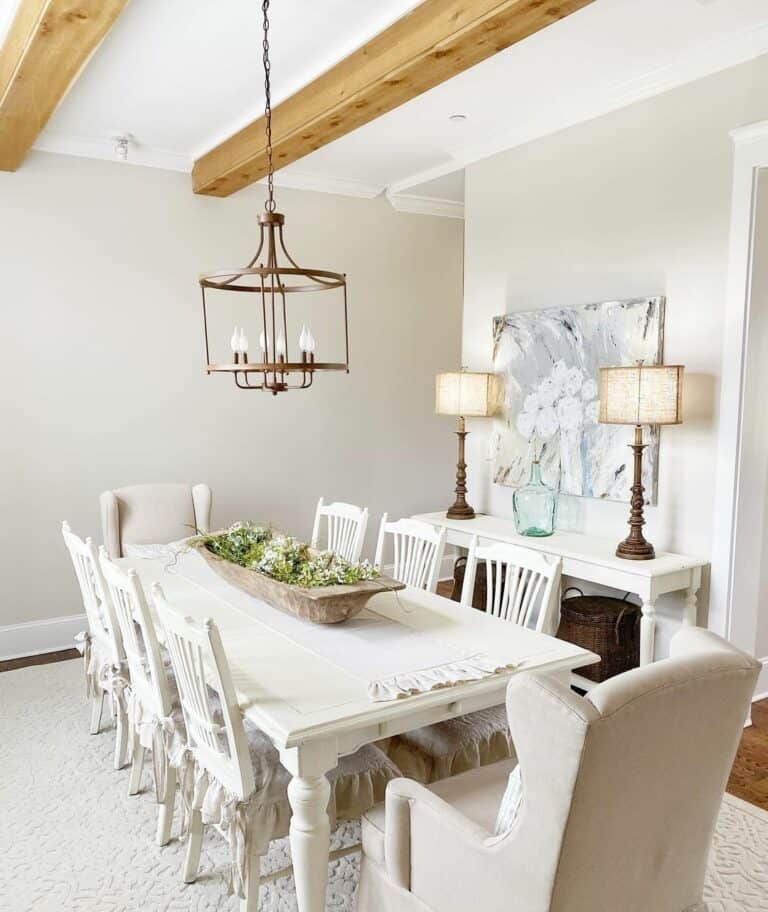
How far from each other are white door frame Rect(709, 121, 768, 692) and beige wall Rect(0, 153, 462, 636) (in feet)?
9.05

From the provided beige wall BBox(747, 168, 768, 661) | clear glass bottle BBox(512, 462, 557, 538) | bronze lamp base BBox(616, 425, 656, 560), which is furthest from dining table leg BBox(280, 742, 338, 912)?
beige wall BBox(747, 168, 768, 661)

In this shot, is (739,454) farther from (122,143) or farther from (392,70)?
(122,143)

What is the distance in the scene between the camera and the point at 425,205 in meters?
5.57

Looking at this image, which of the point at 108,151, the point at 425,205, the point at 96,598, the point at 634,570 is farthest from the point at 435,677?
the point at 425,205

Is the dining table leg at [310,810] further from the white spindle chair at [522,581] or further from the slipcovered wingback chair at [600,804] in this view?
the white spindle chair at [522,581]

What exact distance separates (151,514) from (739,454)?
2974mm

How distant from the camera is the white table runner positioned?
203 cm

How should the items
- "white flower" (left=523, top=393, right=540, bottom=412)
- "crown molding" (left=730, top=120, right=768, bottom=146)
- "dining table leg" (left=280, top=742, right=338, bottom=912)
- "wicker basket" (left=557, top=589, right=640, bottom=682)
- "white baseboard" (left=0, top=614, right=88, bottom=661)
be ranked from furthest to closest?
"white baseboard" (left=0, top=614, right=88, bottom=661), "white flower" (left=523, top=393, right=540, bottom=412), "wicker basket" (left=557, top=589, right=640, bottom=682), "crown molding" (left=730, top=120, right=768, bottom=146), "dining table leg" (left=280, top=742, right=338, bottom=912)

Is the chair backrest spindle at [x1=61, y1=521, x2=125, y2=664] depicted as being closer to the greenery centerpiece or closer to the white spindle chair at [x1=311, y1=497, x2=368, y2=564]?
the greenery centerpiece

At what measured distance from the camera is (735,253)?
3160 mm

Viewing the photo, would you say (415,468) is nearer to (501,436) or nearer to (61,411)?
(501,436)

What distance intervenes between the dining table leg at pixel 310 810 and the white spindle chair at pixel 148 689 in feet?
2.17

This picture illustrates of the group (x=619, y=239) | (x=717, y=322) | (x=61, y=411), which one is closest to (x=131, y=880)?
(x=61, y=411)

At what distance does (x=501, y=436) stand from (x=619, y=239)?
1.25m
